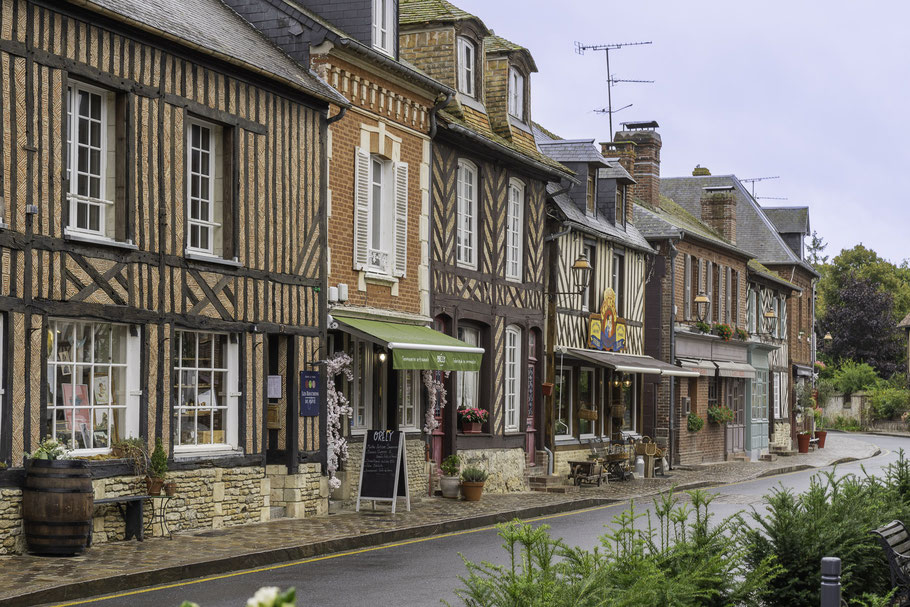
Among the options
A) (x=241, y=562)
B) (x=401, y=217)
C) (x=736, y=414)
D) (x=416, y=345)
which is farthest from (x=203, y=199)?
(x=736, y=414)

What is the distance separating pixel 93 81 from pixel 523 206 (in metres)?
12.1

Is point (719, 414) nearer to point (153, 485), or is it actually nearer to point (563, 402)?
point (563, 402)

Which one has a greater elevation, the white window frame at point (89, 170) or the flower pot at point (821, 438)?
the white window frame at point (89, 170)

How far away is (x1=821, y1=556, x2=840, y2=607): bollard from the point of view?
6754 mm

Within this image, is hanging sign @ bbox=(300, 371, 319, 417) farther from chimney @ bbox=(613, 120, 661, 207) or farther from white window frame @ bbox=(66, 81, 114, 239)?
chimney @ bbox=(613, 120, 661, 207)

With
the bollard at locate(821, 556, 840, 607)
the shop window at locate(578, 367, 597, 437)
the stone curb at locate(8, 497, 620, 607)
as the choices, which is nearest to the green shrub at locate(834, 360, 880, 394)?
the shop window at locate(578, 367, 597, 437)

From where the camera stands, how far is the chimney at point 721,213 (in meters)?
39.4

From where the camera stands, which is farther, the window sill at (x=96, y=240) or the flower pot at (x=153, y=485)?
the flower pot at (x=153, y=485)

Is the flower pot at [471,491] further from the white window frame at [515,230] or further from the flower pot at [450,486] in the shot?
the white window frame at [515,230]

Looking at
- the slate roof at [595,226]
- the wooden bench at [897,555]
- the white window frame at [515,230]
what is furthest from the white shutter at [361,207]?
the wooden bench at [897,555]

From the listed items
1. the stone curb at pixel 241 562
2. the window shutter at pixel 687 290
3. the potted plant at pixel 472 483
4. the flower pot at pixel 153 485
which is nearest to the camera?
the stone curb at pixel 241 562

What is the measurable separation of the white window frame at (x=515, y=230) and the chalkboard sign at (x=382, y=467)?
283 inches

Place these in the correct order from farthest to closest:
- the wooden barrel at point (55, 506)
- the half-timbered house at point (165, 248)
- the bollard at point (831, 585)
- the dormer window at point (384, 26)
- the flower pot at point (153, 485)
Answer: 1. the dormer window at point (384, 26)
2. the flower pot at point (153, 485)
3. the half-timbered house at point (165, 248)
4. the wooden barrel at point (55, 506)
5. the bollard at point (831, 585)

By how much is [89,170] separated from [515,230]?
38.5 feet
